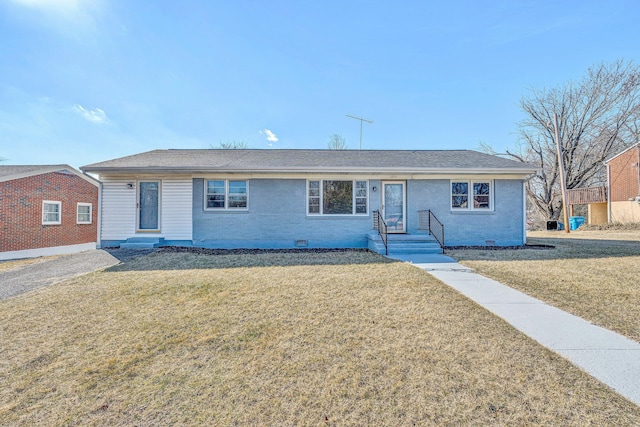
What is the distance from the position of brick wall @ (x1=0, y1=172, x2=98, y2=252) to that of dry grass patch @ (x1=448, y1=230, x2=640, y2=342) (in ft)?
58.3

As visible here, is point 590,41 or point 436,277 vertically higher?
point 590,41

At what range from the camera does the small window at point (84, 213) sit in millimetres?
15492

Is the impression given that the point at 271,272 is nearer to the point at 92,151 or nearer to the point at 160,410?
the point at 160,410

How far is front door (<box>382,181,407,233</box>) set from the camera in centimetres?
1055

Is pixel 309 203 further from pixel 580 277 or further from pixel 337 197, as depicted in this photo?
pixel 580 277

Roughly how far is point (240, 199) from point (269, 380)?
8.63 meters

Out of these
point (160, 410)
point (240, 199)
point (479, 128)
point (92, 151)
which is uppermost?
point (479, 128)

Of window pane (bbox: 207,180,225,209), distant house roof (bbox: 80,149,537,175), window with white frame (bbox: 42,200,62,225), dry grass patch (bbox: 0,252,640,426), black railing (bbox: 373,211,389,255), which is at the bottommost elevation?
dry grass patch (bbox: 0,252,640,426)

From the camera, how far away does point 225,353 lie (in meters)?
2.81

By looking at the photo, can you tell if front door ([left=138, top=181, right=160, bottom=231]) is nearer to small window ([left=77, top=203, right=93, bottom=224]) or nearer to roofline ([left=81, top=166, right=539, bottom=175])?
roofline ([left=81, top=166, right=539, bottom=175])

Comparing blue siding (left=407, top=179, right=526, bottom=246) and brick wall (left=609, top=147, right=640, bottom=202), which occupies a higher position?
brick wall (left=609, top=147, right=640, bottom=202)

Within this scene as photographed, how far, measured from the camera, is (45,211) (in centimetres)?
1336

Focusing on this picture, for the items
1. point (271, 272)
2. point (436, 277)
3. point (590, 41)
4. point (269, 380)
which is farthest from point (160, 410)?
point (590, 41)

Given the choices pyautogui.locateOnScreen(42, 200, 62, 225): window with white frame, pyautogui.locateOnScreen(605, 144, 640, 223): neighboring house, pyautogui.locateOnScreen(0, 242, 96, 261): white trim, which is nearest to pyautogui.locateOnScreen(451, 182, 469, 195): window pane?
pyautogui.locateOnScreen(0, 242, 96, 261): white trim
